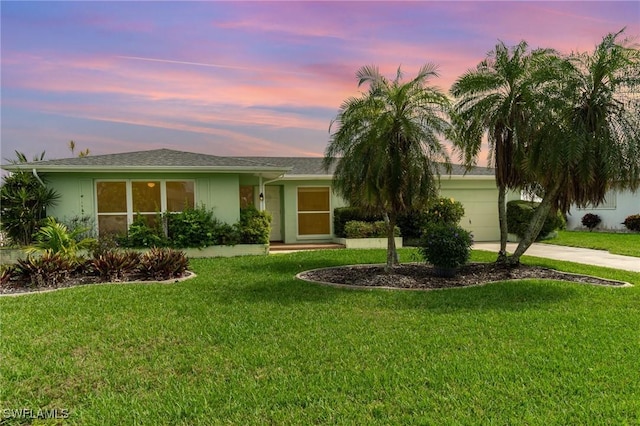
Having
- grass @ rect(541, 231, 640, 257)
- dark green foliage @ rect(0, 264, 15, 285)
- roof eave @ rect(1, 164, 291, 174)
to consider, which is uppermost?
roof eave @ rect(1, 164, 291, 174)

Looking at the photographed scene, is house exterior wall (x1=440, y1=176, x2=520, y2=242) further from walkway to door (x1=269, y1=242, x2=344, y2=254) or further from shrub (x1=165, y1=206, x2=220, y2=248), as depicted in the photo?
shrub (x1=165, y1=206, x2=220, y2=248)

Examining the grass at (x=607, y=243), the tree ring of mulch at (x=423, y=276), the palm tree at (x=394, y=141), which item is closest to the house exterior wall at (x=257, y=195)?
the tree ring of mulch at (x=423, y=276)

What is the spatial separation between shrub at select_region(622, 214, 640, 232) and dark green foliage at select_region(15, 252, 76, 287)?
24094 millimetres

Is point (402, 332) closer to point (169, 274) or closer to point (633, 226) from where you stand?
point (169, 274)

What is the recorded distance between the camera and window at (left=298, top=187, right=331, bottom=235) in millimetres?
17109

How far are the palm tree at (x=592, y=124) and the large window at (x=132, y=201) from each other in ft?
34.1

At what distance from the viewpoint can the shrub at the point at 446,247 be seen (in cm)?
920

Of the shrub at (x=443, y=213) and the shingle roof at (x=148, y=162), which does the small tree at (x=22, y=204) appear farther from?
the shrub at (x=443, y=213)

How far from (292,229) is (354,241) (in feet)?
9.35

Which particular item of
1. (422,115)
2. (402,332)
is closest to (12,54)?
(422,115)

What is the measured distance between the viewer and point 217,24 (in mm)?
8805

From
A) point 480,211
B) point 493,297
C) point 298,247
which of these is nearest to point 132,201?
point 298,247

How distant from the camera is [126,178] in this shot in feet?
43.6

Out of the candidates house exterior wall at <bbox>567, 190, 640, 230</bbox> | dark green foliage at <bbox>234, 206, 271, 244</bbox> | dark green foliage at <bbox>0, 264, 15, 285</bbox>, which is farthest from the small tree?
house exterior wall at <bbox>567, 190, 640, 230</bbox>
